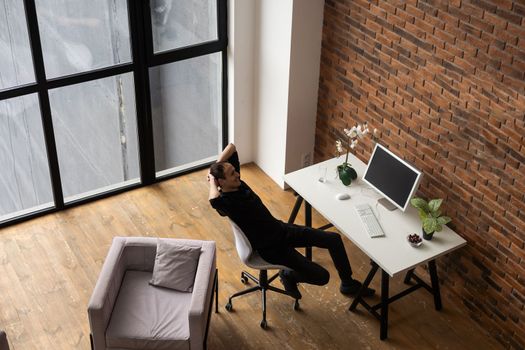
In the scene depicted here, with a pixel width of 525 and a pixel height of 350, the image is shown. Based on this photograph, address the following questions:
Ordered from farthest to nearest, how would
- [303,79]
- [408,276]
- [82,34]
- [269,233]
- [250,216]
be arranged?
[303,79] → [82,34] → [408,276] → [269,233] → [250,216]

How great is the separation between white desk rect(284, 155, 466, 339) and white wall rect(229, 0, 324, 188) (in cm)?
76

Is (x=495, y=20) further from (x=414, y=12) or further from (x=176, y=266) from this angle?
(x=176, y=266)

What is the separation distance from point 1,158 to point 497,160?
3.92 metres

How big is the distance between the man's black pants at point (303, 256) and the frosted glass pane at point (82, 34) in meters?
2.17

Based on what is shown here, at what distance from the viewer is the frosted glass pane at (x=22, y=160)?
615 centimetres

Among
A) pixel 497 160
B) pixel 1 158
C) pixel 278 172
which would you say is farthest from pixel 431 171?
pixel 1 158

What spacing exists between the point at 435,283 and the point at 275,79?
2255 mm

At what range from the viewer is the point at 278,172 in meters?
7.08

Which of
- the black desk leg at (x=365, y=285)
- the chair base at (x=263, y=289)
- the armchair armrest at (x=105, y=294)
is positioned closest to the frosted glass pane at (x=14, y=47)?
the armchair armrest at (x=105, y=294)

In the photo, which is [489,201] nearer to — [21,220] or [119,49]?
[119,49]

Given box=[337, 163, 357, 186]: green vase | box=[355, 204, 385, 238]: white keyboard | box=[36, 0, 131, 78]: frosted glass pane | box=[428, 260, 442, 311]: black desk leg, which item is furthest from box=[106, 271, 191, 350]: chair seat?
box=[36, 0, 131, 78]: frosted glass pane

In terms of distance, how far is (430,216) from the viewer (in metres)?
5.37

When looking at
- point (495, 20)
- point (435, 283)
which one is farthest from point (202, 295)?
point (495, 20)

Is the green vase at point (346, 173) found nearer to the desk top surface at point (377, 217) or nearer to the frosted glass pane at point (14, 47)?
the desk top surface at point (377, 217)
